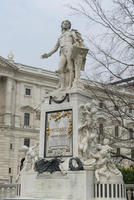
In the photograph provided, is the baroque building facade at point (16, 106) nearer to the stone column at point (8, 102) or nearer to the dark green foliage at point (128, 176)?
the stone column at point (8, 102)

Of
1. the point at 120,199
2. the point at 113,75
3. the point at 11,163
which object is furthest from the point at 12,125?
the point at 120,199

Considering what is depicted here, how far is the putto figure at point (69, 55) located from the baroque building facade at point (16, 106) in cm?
4101

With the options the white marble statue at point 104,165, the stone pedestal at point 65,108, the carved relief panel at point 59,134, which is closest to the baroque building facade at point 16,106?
the stone pedestal at point 65,108

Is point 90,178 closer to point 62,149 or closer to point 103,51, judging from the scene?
point 62,149

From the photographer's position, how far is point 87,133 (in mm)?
10547

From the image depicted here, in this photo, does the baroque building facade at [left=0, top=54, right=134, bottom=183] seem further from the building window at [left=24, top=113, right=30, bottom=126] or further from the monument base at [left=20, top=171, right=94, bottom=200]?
the monument base at [left=20, top=171, right=94, bottom=200]

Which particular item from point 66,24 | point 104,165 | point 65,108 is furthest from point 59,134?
point 66,24

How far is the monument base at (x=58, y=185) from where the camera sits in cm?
954

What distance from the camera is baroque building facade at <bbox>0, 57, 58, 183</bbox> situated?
52281 millimetres

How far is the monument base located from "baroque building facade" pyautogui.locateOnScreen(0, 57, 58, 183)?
41324 mm

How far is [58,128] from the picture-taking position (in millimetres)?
11352

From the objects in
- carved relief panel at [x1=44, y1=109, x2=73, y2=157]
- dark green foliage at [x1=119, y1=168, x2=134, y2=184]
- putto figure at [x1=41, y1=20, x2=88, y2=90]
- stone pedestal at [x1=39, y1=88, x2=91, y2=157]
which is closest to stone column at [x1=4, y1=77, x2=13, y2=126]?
dark green foliage at [x1=119, y1=168, x2=134, y2=184]

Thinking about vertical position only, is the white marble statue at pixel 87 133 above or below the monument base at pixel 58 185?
above

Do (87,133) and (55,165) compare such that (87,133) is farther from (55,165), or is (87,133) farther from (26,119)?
(26,119)
